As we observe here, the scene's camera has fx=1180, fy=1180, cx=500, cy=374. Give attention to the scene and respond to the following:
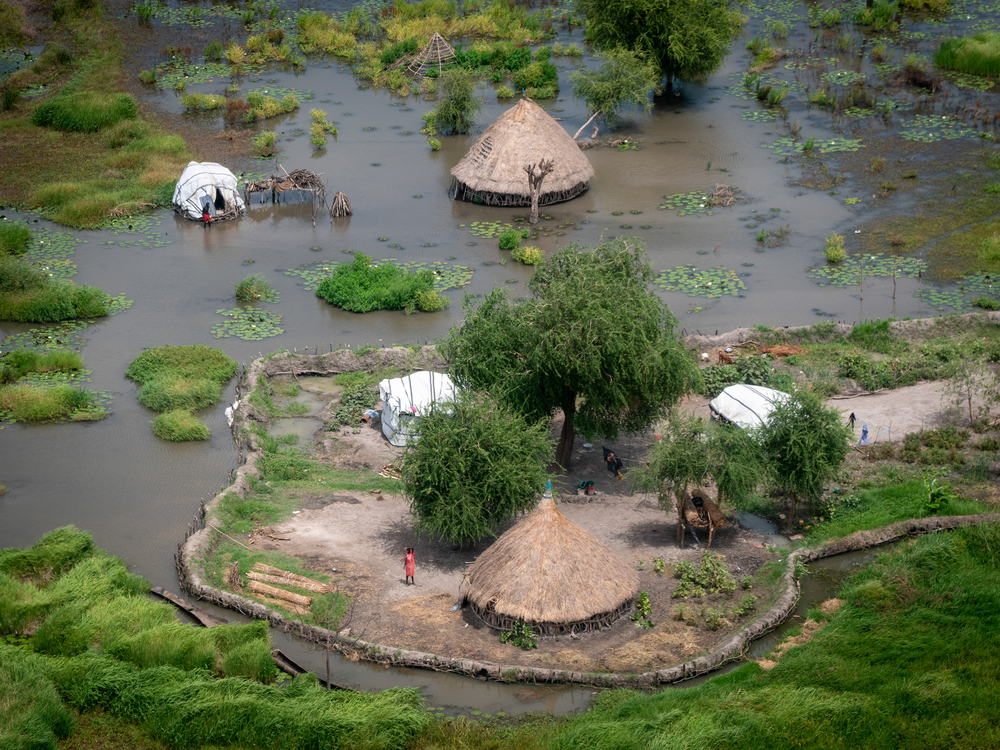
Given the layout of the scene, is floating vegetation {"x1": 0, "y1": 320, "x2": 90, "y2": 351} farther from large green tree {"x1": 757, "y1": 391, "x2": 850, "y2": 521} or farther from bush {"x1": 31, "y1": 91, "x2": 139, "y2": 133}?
large green tree {"x1": 757, "y1": 391, "x2": 850, "y2": 521}

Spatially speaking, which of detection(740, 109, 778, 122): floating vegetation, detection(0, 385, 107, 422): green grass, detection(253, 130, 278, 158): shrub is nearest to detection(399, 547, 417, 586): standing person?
detection(0, 385, 107, 422): green grass

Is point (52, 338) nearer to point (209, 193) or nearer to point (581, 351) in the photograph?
point (209, 193)

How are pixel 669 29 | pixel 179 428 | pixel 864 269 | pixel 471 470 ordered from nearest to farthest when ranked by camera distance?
1. pixel 471 470
2. pixel 179 428
3. pixel 864 269
4. pixel 669 29

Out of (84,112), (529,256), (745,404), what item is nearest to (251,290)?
(529,256)

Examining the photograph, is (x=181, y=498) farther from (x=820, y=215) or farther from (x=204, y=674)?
(x=820, y=215)

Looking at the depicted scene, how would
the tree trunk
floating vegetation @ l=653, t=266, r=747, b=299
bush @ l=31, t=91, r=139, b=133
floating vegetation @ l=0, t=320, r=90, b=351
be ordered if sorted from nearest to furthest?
1. the tree trunk
2. floating vegetation @ l=0, t=320, r=90, b=351
3. floating vegetation @ l=653, t=266, r=747, b=299
4. bush @ l=31, t=91, r=139, b=133

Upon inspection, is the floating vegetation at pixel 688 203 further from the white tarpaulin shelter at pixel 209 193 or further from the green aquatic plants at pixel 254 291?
the white tarpaulin shelter at pixel 209 193

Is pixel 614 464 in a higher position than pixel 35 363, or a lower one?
lower
